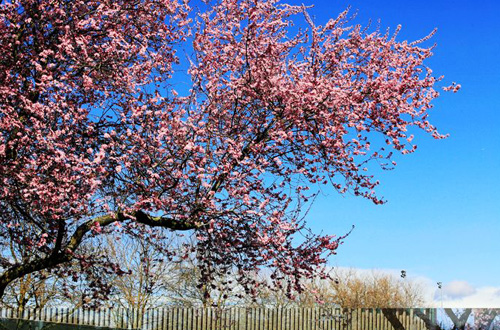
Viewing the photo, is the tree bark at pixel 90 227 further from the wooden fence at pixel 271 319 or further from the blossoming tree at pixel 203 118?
the wooden fence at pixel 271 319

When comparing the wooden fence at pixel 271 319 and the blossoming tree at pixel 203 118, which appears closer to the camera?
the blossoming tree at pixel 203 118

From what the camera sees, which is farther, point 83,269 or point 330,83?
point 83,269

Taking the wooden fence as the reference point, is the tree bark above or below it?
above

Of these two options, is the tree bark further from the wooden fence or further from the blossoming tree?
the wooden fence

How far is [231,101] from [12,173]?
3413 mm

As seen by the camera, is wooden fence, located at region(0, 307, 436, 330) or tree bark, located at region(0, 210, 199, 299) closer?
tree bark, located at region(0, 210, 199, 299)

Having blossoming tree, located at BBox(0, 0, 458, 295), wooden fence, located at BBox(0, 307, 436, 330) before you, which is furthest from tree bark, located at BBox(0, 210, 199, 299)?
wooden fence, located at BBox(0, 307, 436, 330)

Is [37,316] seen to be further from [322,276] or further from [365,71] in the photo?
[365,71]

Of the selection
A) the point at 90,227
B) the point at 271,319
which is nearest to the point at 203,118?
the point at 90,227

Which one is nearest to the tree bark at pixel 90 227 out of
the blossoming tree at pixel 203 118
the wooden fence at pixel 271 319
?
the blossoming tree at pixel 203 118

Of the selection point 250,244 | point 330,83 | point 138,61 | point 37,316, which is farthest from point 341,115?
point 37,316

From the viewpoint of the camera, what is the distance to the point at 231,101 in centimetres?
898

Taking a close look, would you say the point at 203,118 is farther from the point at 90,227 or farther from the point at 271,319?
the point at 271,319

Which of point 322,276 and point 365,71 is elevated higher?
point 365,71
